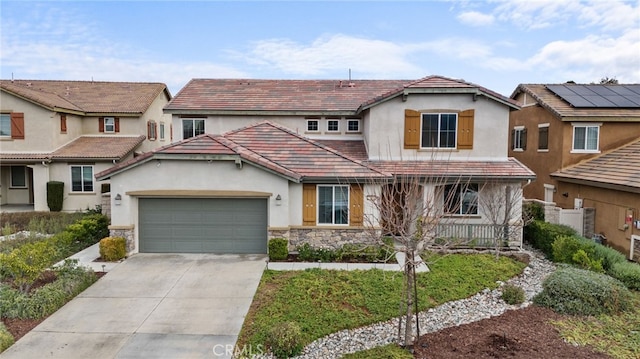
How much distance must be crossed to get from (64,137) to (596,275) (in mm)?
25747

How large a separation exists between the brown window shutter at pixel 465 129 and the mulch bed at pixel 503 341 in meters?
8.44

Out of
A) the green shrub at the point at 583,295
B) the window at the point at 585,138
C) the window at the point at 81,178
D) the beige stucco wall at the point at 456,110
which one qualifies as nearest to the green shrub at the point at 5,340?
the green shrub at the point at 583,295

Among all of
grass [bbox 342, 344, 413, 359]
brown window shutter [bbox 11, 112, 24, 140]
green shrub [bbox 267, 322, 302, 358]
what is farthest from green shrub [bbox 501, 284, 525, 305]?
brown window shutter [bbox 11, 112, 24, 140]

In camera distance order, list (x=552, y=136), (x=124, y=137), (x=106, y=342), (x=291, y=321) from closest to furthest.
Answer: (x=106, y=342)
(x=291, y=321)
(x=552, y=136)
(x=124, y=137)

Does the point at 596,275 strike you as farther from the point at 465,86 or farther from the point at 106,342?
the point at 106,342

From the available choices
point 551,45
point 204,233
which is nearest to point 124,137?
point 204,233

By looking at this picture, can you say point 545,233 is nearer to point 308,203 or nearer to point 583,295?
point 583,295

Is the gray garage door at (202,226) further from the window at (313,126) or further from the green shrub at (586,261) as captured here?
the green shrub at (586,261)

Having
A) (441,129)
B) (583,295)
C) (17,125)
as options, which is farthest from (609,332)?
(17,125)

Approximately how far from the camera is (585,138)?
18594 mm

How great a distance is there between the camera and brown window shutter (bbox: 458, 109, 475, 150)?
53.8 ft

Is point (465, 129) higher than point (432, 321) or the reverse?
higher

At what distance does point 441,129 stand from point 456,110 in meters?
0.97

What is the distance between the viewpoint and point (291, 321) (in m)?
8.88
